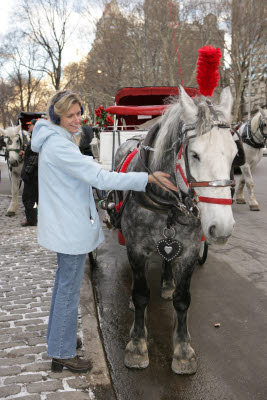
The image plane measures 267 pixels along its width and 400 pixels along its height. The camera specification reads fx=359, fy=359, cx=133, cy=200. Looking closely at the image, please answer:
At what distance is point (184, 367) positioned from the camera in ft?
9.86

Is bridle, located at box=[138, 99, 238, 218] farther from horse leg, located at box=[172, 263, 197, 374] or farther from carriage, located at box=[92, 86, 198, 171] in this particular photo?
carriage, located at box=[92, 86, 198, 171]

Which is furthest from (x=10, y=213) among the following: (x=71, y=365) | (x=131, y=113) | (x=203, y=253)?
(x=71, y=365)

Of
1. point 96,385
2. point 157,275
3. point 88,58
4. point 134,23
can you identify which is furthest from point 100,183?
point 88,58

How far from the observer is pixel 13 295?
172 inches

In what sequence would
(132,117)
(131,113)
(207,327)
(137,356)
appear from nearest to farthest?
(137,356), (207,327), (131,113), (132,117)

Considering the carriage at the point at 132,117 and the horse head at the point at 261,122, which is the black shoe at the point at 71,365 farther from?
the horse head at the point at 261,122

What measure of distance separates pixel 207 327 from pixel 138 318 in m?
0.95

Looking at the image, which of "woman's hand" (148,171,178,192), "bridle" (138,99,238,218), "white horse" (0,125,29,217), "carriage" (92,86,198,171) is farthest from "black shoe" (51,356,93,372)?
"white horse" (0,125,29,217)

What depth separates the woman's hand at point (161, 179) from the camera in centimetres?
244

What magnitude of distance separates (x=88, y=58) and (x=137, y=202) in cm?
3466

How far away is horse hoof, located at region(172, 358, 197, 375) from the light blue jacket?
1.28 meters

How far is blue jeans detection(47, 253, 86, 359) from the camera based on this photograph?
2736 millimetres

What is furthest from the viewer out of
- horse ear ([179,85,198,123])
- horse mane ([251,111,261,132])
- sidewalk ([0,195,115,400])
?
horse mane ([251,111,261,132])

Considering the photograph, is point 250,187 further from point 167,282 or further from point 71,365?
point 71,365
